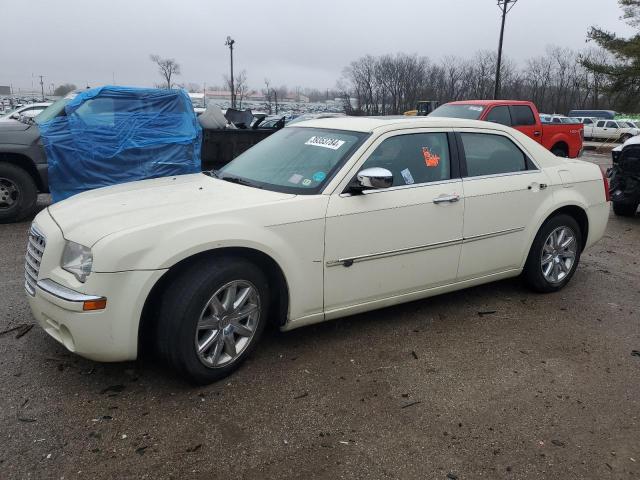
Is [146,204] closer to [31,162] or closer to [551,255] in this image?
[551,255]

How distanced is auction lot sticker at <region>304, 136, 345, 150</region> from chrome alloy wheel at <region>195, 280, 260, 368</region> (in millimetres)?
1240

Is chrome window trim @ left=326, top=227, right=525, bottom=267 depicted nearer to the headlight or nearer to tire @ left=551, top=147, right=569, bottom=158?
the headlight

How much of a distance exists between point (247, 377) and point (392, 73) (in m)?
59.0

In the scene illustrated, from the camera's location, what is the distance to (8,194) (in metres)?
7.64

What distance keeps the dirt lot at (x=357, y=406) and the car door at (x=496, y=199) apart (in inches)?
20.3

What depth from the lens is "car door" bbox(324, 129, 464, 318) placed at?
357 centimetres

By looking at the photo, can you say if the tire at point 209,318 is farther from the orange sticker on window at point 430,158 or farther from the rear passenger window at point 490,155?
the rear passenger window at point 490,155

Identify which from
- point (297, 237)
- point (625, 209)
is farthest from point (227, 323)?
point (625, 209)

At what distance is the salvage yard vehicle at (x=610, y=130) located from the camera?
115ft

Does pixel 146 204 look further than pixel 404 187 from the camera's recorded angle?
No

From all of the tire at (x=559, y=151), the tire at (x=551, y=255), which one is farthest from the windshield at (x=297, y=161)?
the tire at (x=559, y=151)

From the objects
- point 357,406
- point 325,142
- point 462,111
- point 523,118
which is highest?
point 462,111

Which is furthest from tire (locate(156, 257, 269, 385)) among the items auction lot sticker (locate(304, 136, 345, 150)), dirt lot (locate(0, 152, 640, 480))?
auction lot sticker (locate(304, 136, 345, 150))

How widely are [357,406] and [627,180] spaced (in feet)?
24.0
